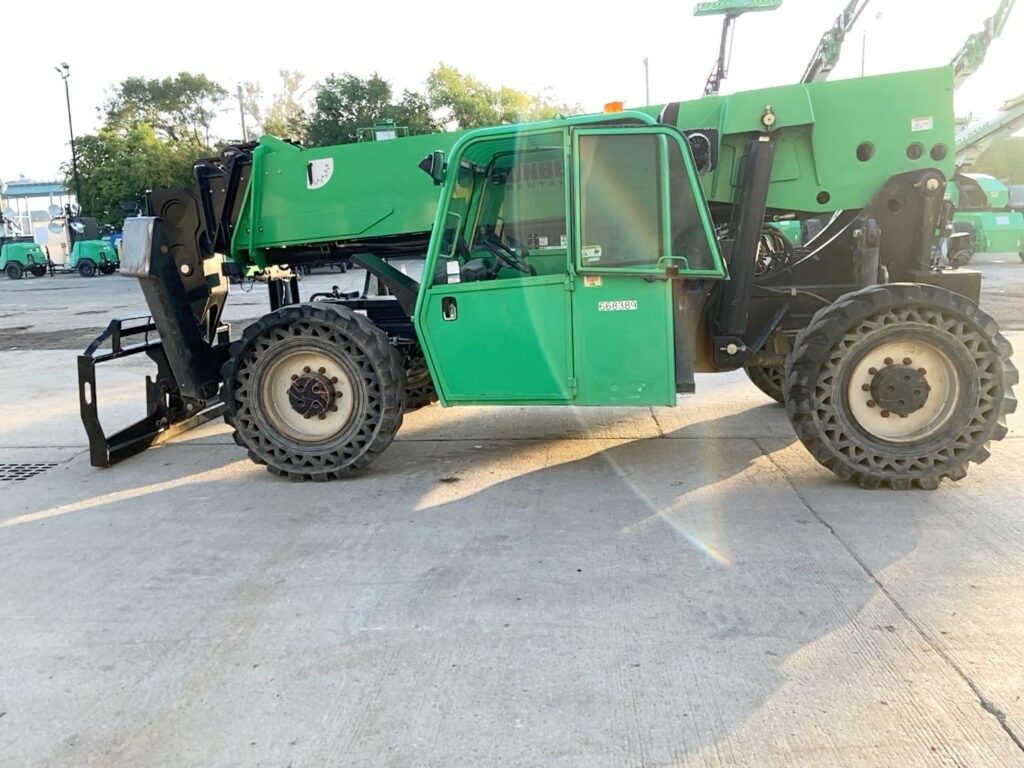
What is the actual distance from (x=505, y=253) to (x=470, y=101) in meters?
47.6

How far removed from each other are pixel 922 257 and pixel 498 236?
118 inches

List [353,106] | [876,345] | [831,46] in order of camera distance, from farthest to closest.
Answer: [353,106], [831,46], [876,345]

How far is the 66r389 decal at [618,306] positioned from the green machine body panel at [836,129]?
4.15 ft

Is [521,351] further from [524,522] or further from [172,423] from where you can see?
[172,423]

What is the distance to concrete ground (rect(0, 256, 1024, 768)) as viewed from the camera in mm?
2732

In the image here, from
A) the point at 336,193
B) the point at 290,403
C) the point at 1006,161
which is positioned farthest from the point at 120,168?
the point at 1006,161

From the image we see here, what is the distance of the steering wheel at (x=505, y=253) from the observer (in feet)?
19.2

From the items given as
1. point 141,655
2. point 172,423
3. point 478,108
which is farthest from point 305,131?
point 141,655

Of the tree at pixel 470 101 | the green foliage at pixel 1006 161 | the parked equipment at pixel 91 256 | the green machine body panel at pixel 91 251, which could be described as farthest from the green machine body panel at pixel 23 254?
the green foliage at pixel 1006 161

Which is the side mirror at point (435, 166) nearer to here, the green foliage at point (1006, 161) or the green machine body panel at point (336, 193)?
the green machine body panel at point (336, 193)

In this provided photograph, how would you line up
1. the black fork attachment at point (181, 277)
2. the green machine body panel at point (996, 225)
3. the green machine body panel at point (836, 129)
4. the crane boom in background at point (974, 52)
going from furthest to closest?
the green machine body panel at point (996, 225)
the crane boom in background at point (974, 52)
the black fork attachment at point (181, 277)
the green machine body panel at point (836, 129)

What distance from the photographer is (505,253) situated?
5969 millimetres

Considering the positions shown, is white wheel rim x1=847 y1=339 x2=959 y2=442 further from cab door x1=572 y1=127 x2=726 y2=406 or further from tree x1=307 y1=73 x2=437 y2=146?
tree x1=307 y1=73 x2=437 y2=146

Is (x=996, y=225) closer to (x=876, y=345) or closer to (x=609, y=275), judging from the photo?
(x=876, y=345)
